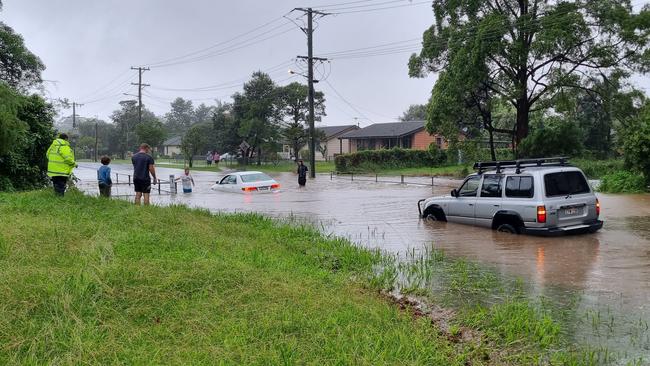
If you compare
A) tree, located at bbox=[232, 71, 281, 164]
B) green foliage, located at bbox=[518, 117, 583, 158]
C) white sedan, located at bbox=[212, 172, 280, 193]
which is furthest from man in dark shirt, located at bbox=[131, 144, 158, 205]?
tree, located at bbox=[232, 71, 281, 164]

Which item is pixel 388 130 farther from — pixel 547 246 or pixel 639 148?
pixel 547 246

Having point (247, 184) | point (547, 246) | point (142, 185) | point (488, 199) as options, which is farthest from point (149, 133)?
point (547, 246)

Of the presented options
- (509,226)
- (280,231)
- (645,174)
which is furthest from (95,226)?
(645,174)

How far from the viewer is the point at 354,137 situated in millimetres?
67938

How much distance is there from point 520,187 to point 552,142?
25.3 m

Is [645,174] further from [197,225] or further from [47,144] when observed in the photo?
Answer: [47,144]

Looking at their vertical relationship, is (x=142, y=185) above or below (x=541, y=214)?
above

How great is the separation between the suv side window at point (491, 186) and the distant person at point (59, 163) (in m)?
9.01

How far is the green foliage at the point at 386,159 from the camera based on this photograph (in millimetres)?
47156

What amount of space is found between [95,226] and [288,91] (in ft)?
166

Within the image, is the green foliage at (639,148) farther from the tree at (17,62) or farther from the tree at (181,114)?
the tree at (181,114)

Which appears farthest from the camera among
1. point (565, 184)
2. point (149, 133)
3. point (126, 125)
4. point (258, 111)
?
point (126, 125)

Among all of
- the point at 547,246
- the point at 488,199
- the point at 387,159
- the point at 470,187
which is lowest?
the point at 547,246

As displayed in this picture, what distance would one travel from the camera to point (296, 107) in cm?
5878
